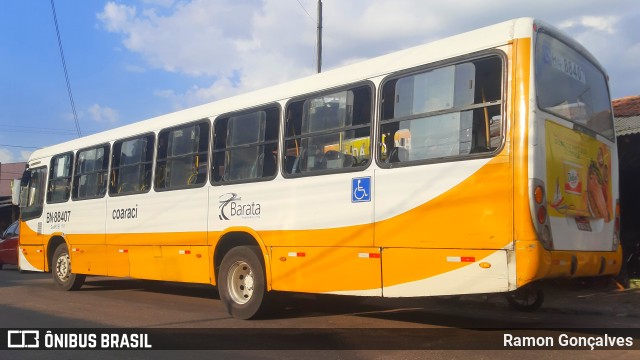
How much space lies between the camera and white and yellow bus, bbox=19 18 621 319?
5.44 m

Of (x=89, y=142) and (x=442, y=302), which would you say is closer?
(x=442, y=302)

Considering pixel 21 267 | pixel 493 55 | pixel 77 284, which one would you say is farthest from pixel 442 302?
pixel 21 267

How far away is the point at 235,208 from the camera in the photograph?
8141 millimetres

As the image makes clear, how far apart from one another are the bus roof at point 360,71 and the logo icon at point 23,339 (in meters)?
3.83

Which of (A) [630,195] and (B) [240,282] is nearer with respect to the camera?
(B) [240,282]

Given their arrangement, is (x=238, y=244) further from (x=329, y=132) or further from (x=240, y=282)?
(x=329, y=132)

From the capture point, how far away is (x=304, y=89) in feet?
24.7

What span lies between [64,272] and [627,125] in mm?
Answer: 11779

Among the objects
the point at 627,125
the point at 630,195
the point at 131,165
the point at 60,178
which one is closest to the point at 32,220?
the point at 60,178

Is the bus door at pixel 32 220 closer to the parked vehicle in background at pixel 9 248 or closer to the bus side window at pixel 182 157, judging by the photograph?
the bus side window at pixel 182 157

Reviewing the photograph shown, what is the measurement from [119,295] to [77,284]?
145 cm

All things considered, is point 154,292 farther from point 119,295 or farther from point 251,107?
point 251,107

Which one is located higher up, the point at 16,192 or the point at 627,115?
the point at 627,115

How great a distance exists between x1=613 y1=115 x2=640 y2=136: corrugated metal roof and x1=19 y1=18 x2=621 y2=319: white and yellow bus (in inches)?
167
